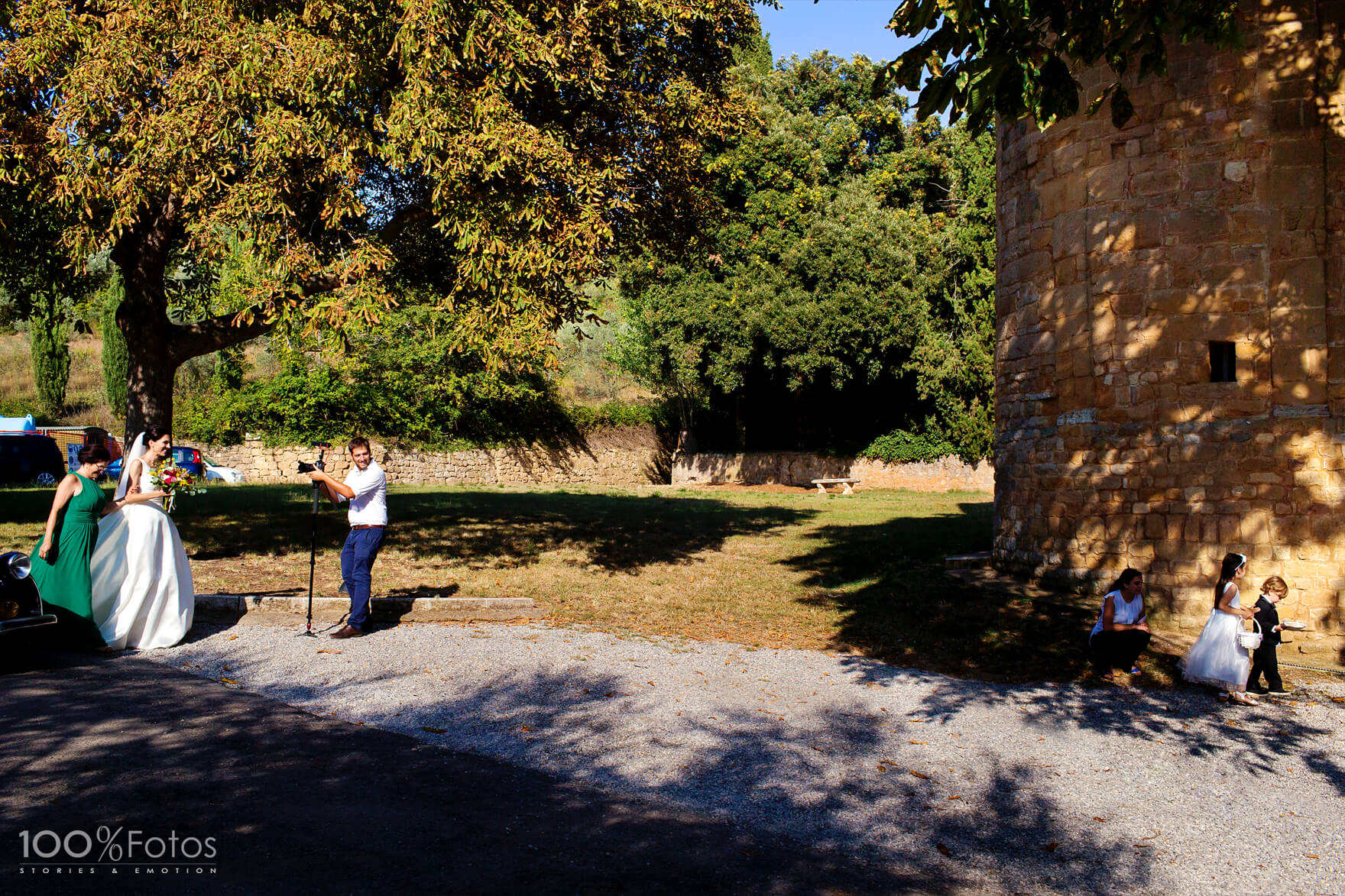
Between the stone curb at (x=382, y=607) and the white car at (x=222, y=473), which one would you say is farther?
the white car at (x=222, y=473)

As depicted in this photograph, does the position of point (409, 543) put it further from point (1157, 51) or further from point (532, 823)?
point (1157, 51)

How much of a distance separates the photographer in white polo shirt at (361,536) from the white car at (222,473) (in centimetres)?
2220

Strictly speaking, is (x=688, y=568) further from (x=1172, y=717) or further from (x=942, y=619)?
(x=1172, y=717)

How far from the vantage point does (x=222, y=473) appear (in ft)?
93.1

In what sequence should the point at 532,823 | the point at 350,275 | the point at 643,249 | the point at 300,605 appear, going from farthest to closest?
the point at 643,249 < the point at 350,275 < the point at 300,605 < the point at 532,823

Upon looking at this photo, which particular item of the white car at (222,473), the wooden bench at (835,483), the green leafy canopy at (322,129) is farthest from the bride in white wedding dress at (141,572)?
the wooden bench at (835,483)

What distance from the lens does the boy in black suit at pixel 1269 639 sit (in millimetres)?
7641

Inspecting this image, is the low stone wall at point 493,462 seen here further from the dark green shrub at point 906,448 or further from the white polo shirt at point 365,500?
the white polo shirt at point 365,500

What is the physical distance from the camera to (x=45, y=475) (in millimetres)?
26844

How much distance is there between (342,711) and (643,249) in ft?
30.4

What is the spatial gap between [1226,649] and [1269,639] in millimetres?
390

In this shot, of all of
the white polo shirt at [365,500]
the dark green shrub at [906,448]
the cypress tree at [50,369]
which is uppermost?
the cypress tree at [50,369]

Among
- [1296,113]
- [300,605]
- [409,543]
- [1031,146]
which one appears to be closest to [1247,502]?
[1296,113]

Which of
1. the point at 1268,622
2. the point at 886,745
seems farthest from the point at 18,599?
the point at 1268,622
